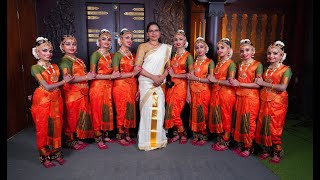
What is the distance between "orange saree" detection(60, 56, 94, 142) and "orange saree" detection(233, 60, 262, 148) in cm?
223

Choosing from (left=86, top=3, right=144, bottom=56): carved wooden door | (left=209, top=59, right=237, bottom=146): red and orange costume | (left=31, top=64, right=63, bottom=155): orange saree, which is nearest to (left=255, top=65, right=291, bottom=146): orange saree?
(left=209, top=59, right=237, bottom=146): red and orange costume

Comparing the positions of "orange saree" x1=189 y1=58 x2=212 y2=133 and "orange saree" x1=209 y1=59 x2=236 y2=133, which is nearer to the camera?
"orange saree" x1=209 y1=59 x2=236 y2=133

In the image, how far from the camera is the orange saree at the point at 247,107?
11.5 feet

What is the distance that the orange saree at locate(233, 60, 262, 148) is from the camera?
351cm

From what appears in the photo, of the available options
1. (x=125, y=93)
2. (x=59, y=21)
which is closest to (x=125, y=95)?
(x=125, y=93)

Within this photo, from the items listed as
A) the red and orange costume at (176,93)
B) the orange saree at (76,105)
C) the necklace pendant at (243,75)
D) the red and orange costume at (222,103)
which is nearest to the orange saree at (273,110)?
the necklace pendant at (243,75)

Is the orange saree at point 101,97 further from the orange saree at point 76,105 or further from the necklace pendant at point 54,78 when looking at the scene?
the necklace pendant at point 54,78

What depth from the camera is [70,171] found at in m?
3.28

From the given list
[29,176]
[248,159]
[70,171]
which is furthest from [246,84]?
[29,176]

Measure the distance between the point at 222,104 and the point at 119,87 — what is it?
1583mm

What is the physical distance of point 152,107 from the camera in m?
3.88

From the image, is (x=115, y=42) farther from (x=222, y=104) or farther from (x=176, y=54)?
(x=222, y=104)

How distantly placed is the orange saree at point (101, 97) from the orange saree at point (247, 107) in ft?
6.32

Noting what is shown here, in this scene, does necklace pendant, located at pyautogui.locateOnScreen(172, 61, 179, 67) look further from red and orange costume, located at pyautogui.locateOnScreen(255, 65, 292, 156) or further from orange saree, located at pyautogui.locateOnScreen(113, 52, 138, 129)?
red and orange costume, located at pyautogui.locateOnScreen(255, 65, 292, 156)
